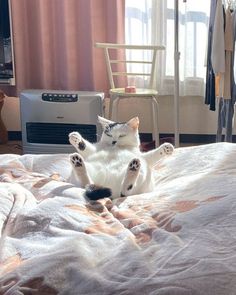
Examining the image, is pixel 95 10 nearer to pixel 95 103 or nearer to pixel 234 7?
pixel 95 103

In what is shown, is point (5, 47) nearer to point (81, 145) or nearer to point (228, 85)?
point (228, 85)

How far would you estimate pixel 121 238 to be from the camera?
3.16 feet

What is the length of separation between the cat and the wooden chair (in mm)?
1214

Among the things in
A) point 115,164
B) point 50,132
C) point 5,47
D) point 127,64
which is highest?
point 5,47

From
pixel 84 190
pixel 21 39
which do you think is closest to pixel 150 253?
pixel 84 190

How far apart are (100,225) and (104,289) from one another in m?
0.27

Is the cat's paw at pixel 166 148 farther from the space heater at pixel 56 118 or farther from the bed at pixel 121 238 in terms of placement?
the space heater at pixel 56 118

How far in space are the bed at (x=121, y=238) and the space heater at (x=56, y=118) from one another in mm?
1546

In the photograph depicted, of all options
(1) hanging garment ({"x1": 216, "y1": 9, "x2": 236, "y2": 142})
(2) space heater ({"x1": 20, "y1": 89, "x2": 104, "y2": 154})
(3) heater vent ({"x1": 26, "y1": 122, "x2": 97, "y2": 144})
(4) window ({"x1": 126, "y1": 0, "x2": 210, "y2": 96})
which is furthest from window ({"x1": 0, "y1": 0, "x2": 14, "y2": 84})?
(1) hanging garment ({"x1": 216, "y1": 9, "x2": 236, "y2": 142})

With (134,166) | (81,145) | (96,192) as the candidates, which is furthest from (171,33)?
(96,192)

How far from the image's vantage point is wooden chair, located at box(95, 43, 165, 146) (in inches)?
116

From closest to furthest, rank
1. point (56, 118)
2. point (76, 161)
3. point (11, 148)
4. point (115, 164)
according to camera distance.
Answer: point (76, 161) → point (115, 164) → point (56, 118) → point (11, 148)

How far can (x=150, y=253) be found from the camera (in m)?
0.88

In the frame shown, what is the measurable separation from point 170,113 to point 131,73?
58 cm
